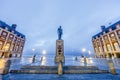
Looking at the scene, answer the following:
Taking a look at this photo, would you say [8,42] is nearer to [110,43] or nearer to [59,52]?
[59,52]

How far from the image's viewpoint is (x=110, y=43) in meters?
30.6

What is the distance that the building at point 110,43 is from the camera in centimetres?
2852

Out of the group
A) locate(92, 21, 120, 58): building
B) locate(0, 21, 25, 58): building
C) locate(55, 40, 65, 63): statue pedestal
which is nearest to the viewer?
locate(55, 40, 65, 63): statue pedestal

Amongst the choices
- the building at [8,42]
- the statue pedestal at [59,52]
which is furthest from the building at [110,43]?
the building at [8,42]

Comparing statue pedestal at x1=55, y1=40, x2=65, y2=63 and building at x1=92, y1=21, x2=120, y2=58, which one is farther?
building at x1=92, y1=21, x2=120, y2=58

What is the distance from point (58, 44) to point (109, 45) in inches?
1035

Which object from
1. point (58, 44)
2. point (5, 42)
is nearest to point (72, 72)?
point (58, 44)

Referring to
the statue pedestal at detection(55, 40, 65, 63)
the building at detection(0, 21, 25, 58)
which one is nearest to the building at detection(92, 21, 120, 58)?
the statue pedestal at detection(55, 40, 65, 63)

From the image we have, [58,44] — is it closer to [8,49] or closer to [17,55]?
[8,49]

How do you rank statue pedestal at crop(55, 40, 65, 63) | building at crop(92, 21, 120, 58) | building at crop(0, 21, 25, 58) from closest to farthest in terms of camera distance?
statue pedestal at crop(55, 40, 65, 63) → building at crop(92, 21, 120, 58) → building at crop(0, 21, 25, 58)

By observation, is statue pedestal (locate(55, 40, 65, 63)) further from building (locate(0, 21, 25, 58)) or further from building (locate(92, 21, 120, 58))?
building (locate(0, 21, 25, 58))

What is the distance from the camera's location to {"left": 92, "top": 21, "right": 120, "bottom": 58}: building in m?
28.5

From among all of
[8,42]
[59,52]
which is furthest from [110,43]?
[8,42]

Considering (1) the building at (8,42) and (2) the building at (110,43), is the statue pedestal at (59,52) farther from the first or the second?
(1) the building at (8,42)
